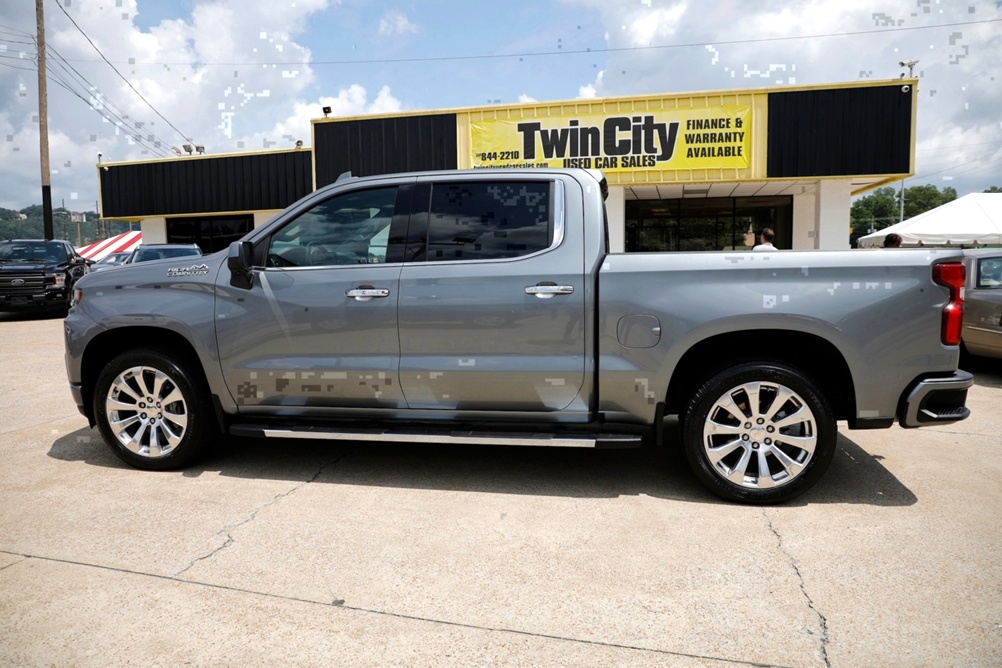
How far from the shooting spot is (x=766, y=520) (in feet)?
12.2

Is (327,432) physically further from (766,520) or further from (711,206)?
(711,206)

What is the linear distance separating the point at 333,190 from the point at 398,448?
1.98 m

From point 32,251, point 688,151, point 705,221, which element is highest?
point 688,151

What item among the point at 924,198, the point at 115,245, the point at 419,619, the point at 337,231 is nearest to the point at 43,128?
the point at 115,245

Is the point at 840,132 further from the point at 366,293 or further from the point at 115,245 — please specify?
the point at 115,245

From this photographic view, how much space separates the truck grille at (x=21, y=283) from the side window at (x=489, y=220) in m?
14.8

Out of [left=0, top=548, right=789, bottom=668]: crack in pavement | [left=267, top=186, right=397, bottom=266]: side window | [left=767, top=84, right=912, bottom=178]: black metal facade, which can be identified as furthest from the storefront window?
[left=0, top=548, right=789, bottom=668]: crack in pavement

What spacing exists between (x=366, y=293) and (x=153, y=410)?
1734 millimetres

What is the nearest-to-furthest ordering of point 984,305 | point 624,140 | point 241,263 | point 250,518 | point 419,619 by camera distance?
1. point 419,619
2. point 250,518
3. point 241,263
4. point 984,305
5. point 624,140

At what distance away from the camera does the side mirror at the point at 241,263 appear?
14.1 ft

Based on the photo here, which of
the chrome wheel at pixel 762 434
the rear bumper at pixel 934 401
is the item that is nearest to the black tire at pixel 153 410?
the chrome wheel at pixel 762 434

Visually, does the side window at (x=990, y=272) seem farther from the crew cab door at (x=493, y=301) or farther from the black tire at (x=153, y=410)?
the black tire at (x=153, y=410)

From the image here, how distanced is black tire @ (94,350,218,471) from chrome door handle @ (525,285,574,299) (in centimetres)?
232

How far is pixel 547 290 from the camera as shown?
397 cm
